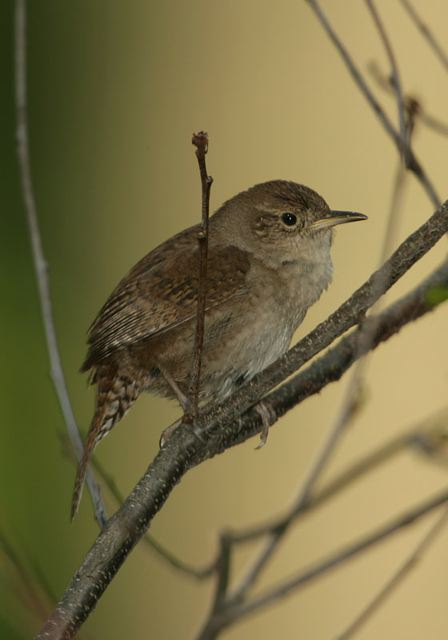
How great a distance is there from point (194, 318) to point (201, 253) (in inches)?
56.2

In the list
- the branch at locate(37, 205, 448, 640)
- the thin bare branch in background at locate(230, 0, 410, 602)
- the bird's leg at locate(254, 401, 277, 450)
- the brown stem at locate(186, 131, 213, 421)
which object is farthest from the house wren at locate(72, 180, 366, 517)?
the thin bare branch in background at locate(230, 0, 410, 602)

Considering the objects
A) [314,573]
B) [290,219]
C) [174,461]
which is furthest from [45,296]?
[290,219]

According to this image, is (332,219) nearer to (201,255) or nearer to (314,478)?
(201,255)

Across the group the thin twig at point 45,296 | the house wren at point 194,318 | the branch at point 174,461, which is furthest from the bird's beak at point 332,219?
the thin twig at point 45,296

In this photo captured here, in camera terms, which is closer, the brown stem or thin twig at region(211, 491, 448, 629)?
thin twig at region(211, 491, 448, 629)

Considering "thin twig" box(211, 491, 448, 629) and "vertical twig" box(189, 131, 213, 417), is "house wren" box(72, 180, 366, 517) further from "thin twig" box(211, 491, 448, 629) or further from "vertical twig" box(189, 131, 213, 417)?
"thin twig" box(211, 491, 448, 629)

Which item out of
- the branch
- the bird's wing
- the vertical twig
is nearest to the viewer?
the vertical twig

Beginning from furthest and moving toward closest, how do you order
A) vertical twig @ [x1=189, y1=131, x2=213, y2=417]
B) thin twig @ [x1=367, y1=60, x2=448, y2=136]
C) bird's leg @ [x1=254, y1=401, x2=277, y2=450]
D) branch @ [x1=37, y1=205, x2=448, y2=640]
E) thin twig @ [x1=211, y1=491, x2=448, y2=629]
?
bird's leg @ [x1=254, y1=401, x2=277, y2=450]
thin twig @ [x1=367, y1=60, x2=448, y2=136]
branch @ [x1=37, y1=205, x2=448, y2=640]
vertical twig @ [x1=189, y1=131, x2=213, y2=417]
thin twig @ [x1=211, y1=491, x2=448, y2=629]

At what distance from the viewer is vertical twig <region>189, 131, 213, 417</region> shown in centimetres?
195

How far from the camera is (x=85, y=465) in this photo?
274 centimetres

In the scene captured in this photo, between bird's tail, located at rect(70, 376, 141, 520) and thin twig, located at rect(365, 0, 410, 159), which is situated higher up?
thin twig, located at rect(365, 0, 410, 159)

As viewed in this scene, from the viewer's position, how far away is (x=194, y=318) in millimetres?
3697

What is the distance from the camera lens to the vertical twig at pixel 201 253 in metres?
1.95

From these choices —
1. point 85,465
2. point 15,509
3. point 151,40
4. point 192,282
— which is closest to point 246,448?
point 15,509
